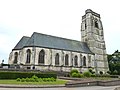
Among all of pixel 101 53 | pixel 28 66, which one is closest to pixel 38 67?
pixel 28 66

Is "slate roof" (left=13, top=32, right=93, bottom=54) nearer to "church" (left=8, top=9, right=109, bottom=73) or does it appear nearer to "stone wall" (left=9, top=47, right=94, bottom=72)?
"church" (left=8, top=9, right=109, bottom=73)

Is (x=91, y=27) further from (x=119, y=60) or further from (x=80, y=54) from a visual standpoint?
(x=119, y=60)

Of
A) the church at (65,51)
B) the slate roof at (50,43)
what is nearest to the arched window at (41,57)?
the church at (65,51)

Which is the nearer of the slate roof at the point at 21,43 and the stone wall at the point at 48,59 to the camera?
the stone wall at the point at 48,59

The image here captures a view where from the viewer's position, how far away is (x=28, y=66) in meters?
37.9

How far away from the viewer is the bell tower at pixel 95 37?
5244 centimetres

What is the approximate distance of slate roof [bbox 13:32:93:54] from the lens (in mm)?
40844

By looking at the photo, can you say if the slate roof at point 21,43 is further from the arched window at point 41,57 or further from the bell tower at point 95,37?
the bell tower at point 95,37

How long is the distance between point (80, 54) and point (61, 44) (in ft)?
22.9

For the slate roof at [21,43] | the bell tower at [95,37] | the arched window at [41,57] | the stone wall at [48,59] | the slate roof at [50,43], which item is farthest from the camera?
the bell tower at [95,37]

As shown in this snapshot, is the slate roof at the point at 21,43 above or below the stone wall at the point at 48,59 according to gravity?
above

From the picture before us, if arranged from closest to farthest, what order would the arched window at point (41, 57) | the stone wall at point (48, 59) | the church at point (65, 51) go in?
the stone wall at point (48, 59) < the church at point (65, 51) < the arched window at point (41, 57)

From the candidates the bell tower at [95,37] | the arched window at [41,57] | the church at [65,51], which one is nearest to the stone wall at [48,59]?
the church at [65,51]

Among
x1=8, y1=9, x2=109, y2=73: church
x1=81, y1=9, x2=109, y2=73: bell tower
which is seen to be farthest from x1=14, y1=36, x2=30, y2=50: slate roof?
x1=81, y1=9, x2=109, y2=73: bell tower
